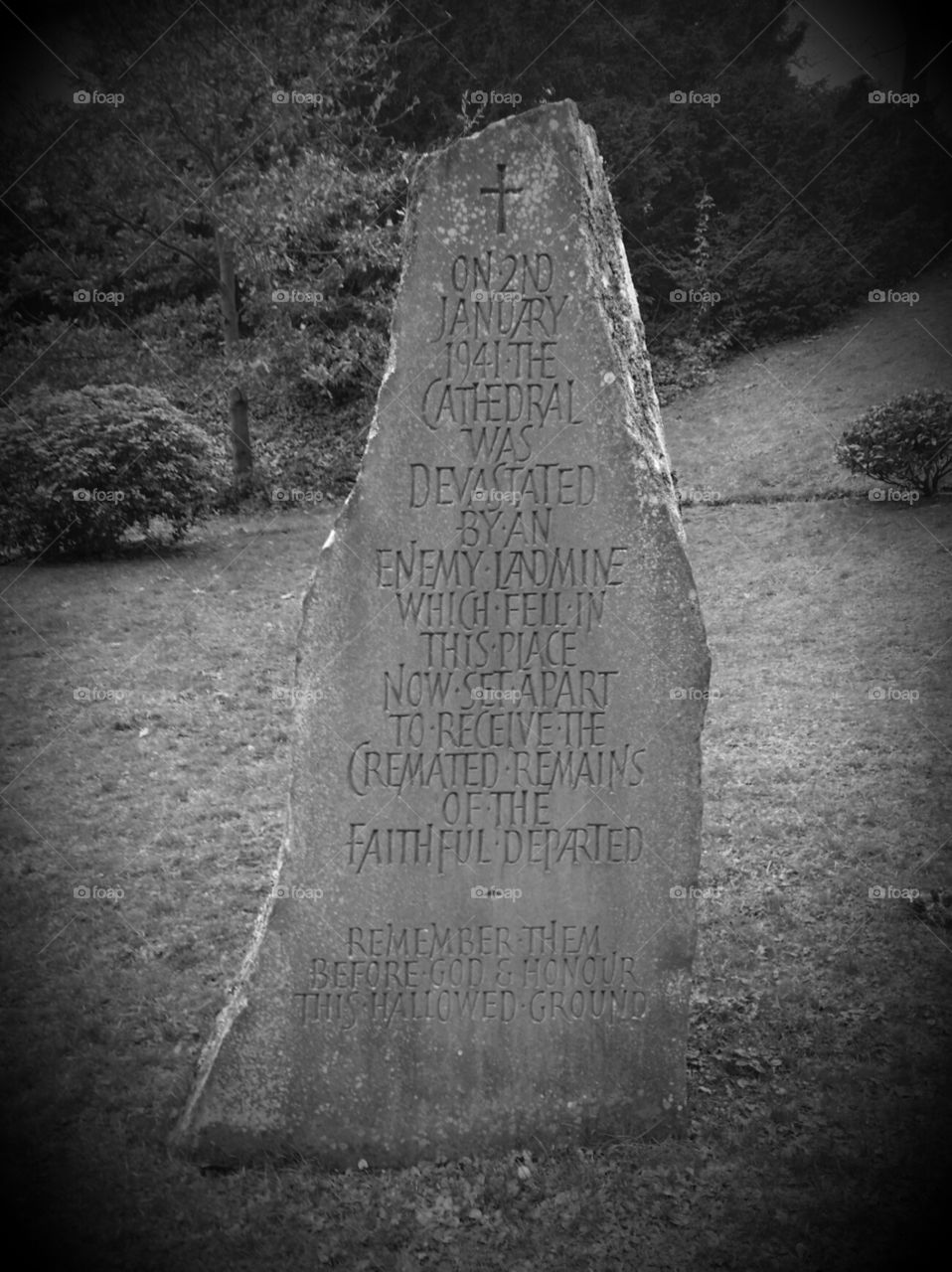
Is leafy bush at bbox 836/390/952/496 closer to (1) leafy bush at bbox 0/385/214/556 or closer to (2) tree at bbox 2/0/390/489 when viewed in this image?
(2) tree at bbox 2/0/390/489

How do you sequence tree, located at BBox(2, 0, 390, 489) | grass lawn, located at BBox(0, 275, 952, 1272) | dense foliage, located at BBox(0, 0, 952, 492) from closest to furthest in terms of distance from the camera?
grass lawn, located at BBox(0, 275, 952, 1272), tree, located at BBox(2, 0, 390, 489), dense foliage, located at BBox(0, 0, 952, 492)

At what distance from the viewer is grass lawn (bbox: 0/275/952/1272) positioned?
3.71 meters


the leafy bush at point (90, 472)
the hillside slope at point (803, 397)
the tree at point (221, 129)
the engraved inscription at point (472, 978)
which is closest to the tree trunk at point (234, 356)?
the tree at point (221, 129)

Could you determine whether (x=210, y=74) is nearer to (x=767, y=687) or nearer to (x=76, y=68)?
(x=76, y=68)

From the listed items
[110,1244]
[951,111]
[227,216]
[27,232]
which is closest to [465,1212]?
[110,1244]

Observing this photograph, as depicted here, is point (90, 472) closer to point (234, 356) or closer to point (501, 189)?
point (234, 356)

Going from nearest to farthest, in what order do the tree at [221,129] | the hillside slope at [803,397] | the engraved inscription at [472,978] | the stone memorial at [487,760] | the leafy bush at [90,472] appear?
the stone memorial at [487,760] < the engraved inscription at [472,978] < the leafy bush at [90,472] < the tree at [221,129] < the hillside slope at [803,397]

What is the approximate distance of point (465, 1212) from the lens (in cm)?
380

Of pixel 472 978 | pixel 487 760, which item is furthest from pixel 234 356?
pixel 472 978

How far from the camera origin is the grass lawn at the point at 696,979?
12.2ft

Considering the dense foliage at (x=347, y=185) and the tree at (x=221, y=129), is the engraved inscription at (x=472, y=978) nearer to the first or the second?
the dense foliage at (x=347, y=185)

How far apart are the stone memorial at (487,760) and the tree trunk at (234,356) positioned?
1252 cm

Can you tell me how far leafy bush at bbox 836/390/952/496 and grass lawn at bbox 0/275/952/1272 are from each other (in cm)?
202

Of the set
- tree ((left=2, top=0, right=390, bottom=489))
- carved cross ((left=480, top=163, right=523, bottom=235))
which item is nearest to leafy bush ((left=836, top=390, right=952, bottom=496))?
tree ((left=2, top=0, right=390, bottom=489))
